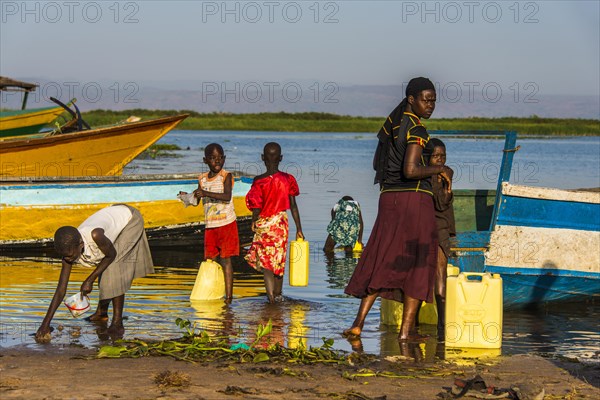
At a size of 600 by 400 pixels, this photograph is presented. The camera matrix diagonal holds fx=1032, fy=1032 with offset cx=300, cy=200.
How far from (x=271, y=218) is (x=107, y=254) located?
A: 7.75 feet

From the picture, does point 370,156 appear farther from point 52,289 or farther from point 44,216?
point 52,289

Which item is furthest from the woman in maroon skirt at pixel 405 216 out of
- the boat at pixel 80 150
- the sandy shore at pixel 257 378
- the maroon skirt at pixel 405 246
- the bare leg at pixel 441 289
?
the boat at pixel 80 150

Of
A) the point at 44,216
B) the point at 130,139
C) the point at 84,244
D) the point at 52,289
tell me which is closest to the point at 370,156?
the point at 130,139

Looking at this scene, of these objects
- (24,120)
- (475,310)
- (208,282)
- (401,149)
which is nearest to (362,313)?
(475,310)

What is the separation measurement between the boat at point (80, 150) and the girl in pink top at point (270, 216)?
25.7 ft

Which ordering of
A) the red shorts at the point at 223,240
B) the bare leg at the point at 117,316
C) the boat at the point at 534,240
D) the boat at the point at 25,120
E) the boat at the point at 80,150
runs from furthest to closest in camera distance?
the boat at the point at 25,120, the boat at the point at 80,150, the red shorts at the point at 223,240, the boat at the point at 534,240, the bare leg at the point at 117,316

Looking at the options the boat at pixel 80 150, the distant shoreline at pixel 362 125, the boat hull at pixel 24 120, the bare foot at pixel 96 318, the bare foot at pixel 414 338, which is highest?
the distant shoreline at pixel 362 125

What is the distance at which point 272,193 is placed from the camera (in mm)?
9500

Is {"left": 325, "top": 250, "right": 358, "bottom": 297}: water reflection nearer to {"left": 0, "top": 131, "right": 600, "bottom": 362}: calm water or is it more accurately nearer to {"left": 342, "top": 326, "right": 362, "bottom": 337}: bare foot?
{"left": 0, "top": 131, "right": 600, "bottom": 362}: calm water

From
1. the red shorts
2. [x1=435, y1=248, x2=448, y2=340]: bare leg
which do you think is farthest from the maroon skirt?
the red shorts

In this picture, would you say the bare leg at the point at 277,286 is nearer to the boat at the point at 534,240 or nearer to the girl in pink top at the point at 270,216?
the girl in pink top at the point at 270,216

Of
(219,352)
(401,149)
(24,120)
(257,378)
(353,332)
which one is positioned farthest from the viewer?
(24,120)

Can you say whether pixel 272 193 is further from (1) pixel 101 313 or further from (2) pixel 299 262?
(1) pixel 101 313

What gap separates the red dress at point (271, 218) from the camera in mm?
9516
